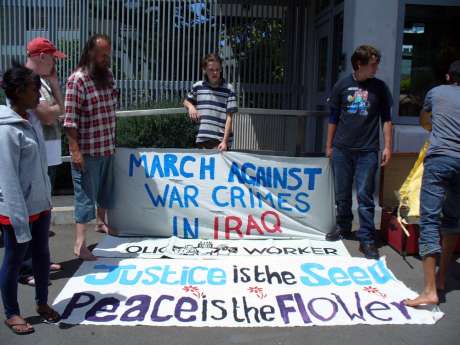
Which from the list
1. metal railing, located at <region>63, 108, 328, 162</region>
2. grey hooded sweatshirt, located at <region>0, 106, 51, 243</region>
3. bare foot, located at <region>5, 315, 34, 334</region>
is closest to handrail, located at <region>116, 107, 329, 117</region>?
metal railing, located at <region>63, 108, 328, 162</region>

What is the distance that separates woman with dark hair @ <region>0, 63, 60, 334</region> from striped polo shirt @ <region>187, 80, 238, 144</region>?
6.71 feet

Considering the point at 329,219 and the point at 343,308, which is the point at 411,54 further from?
the point at 343,308

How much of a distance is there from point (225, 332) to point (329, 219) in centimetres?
224

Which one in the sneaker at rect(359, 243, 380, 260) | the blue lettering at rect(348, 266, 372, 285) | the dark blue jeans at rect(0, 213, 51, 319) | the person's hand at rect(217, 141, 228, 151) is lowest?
the blue lettering at rect(348, 266, 372, 285)

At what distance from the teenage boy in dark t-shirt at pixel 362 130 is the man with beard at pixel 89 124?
6.82ft

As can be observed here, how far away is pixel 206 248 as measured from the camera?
491 cm

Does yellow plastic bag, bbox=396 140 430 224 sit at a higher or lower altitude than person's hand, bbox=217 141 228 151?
Answer: lower

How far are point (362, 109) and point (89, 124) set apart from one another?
243cm

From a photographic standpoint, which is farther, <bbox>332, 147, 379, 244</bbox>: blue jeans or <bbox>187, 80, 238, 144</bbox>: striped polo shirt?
<bbox>187, 80, 238, 144</bbox>: striped polo shirt

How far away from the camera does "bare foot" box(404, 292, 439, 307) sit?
12.1ft

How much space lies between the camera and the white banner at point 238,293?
3.54 meters

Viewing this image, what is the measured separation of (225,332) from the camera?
3.37m

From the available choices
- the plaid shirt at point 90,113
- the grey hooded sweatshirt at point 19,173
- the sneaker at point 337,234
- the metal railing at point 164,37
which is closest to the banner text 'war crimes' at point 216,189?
the sneaker at point 337,234

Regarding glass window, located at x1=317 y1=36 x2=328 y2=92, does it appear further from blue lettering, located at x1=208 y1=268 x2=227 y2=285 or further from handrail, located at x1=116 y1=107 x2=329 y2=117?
blue lettering, located at x1=208 y1=268 x2=227 y2=285
